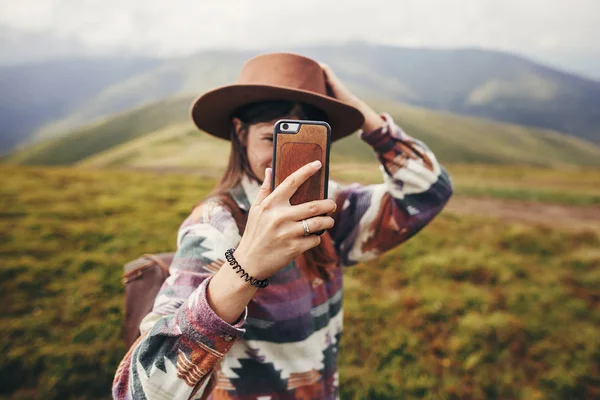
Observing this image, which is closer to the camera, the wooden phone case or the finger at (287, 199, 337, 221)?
the finger at (287, 199, 337, 221)

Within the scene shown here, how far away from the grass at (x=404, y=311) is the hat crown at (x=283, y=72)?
11.8 feet

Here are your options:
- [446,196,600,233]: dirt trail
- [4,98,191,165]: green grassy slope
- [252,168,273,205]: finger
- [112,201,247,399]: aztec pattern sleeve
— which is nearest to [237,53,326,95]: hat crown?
[252,168,273,205]: finger

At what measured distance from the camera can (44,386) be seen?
149 inches

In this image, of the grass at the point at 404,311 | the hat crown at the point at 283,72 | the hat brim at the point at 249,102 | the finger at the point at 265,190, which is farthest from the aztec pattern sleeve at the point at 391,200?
the grass at the point at 404,311

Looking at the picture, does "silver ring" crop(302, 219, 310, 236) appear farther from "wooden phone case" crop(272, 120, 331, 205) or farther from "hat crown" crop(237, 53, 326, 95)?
"hat crown" crop(237, 53, 326, 95)

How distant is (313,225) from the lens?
37.3 inches

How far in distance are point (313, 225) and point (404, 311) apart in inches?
207

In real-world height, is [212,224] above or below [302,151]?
below

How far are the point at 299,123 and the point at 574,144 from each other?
121 m

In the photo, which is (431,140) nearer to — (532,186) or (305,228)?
(532,186)

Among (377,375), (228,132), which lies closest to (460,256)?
(377,375)

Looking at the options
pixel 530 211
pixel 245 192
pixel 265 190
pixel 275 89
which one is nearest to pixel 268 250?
pixel 265 190

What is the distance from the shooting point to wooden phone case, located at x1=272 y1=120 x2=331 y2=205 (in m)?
1.06

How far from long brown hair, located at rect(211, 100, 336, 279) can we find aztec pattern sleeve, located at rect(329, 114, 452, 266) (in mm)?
279
